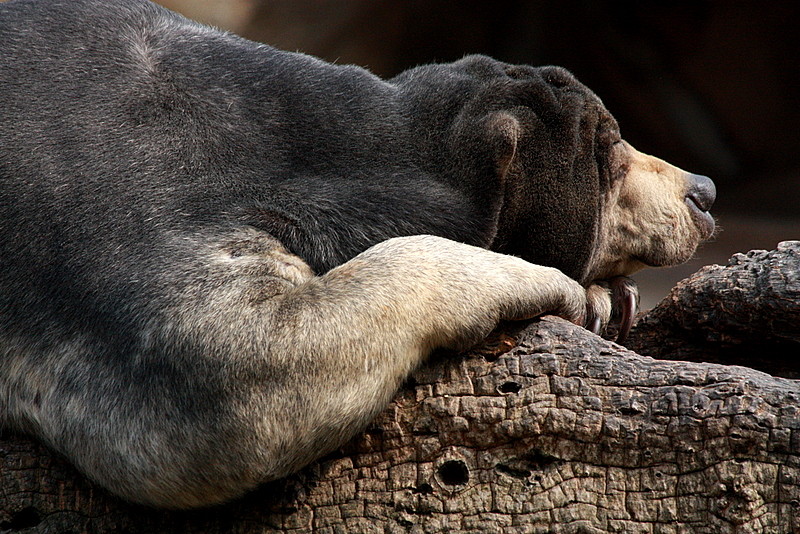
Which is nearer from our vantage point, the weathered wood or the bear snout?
the weathered wood

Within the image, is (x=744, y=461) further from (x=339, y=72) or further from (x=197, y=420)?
(x=339, y=72)

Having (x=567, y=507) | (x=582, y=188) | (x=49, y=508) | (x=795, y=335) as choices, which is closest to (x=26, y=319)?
(x=49, y=508)

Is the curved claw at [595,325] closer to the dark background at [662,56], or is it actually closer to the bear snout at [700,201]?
the bear snout at [700,201]

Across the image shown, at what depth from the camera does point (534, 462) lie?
2.32 metres

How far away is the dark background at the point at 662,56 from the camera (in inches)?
297

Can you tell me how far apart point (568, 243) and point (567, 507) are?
1.03m

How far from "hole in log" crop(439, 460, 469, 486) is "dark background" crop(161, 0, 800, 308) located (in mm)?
5253

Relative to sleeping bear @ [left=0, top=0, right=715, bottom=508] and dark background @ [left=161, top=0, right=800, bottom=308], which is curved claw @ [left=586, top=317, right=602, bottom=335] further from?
dark background @ [left=161, top=0, right=800, bottom=308]

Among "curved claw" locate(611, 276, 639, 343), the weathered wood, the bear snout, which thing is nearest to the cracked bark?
the weathered wood

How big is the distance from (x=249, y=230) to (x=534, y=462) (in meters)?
1.03

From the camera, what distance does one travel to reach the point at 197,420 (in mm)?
2330

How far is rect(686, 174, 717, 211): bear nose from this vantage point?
3416 millimetres

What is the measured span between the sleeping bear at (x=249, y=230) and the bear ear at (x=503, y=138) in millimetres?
11

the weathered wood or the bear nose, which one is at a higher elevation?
the bear nose
